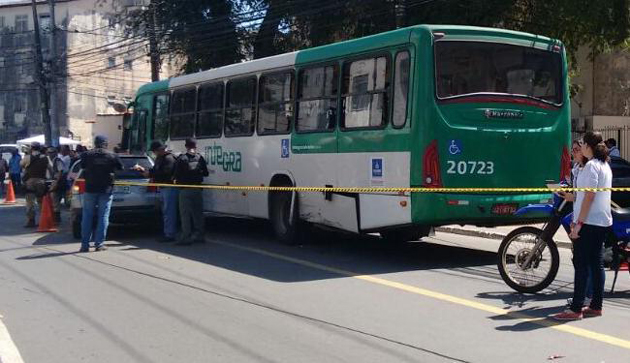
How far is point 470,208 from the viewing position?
28.9ft

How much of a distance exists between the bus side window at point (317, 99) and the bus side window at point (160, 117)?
17.0ft

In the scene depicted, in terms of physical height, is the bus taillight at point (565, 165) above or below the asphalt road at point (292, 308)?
above

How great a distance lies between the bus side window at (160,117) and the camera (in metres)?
15.2

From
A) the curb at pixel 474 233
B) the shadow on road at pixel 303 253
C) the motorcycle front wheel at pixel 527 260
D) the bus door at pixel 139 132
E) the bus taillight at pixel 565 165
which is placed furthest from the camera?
the bus door at pixel 139 132

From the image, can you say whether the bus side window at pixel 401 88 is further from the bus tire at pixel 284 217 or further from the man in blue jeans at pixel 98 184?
the man in blue jeans at pixel 98 184

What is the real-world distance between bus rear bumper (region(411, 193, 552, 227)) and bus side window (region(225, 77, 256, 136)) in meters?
4.56

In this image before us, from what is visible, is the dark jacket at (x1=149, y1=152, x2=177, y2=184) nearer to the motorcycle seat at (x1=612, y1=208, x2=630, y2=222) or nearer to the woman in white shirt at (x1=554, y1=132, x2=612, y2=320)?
the motorcycle seat at (x1=612, y1=208, x2=630, y2=222)

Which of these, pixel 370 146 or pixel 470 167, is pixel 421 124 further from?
pixel 370 146

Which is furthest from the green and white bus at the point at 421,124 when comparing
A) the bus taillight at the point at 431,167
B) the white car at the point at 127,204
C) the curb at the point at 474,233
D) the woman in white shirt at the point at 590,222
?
the white car at the point at 127,204

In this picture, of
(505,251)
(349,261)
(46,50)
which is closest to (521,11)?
(349,261)

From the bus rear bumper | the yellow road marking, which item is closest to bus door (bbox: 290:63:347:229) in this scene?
the yellow road marking

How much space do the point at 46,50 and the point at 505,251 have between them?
5699 centimetres

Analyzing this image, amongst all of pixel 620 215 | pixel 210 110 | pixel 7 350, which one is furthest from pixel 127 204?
pixel 620 215

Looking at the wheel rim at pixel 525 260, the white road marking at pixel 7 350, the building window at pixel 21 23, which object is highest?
the building window at pixel 21 23
